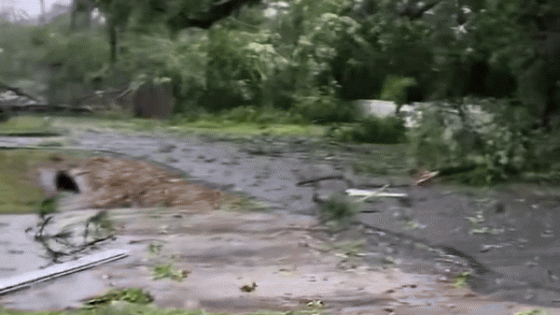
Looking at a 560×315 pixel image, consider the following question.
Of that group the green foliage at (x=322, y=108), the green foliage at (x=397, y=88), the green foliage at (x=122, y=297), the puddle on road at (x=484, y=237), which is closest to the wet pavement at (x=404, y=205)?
the puddle on road at (x=484, y=237)

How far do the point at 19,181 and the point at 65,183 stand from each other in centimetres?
18

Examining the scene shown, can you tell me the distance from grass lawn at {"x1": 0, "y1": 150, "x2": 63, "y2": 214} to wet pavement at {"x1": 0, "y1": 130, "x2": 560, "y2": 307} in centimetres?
6

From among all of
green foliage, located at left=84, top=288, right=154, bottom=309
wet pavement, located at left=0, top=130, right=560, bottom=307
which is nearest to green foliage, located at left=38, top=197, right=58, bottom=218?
wet pavement, located at left=0, top=130, right=560, bottom=307

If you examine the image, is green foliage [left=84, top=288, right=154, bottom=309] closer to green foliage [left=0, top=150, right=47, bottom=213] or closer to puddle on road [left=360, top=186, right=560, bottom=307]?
green foliage [left=0, top=150, right=47, bottom=213]

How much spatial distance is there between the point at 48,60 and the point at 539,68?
209 cm

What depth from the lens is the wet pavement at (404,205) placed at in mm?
2951

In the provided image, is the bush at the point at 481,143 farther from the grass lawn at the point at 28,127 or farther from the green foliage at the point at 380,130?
the grass lawn at the point at 28,127

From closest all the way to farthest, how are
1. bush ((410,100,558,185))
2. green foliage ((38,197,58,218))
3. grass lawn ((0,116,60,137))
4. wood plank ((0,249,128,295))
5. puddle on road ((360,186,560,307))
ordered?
wood plank ((0,249,128,295))
puddle on road ((360,186,560,307))
green foliage ((38,197,58,218))
grass lawn ((0,116,60,137))
bush ((410,100,558,185))

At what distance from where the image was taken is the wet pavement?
2.95 metres

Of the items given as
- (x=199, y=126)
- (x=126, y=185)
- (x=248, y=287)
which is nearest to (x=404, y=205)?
(x=248, y=287)

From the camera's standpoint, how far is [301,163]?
333 centimetres

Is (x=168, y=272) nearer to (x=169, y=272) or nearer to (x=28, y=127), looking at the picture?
(x=169, y=272)

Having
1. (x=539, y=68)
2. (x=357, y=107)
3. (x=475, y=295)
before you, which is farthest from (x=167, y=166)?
(x=539, y=68)

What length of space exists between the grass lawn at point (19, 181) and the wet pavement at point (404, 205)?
0.18ft
